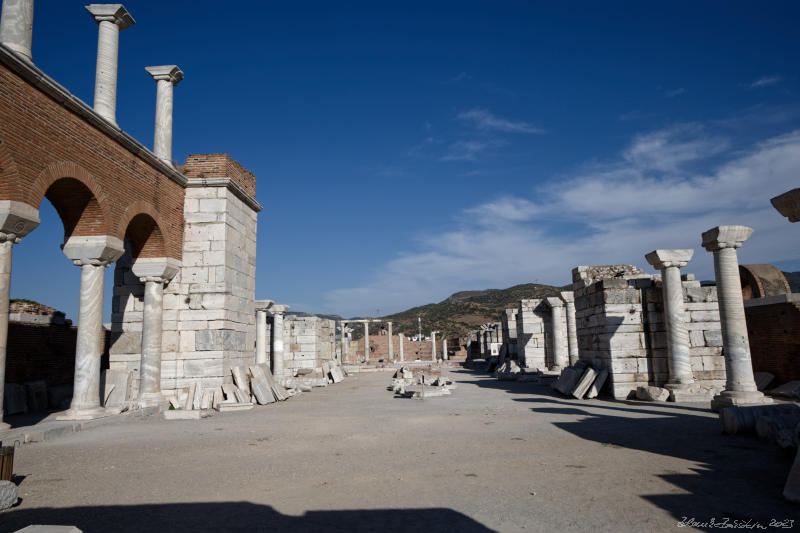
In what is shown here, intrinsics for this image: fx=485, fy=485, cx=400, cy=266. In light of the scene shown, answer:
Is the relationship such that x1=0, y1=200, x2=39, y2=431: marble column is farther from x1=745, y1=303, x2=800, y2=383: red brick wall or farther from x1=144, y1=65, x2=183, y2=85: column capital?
x1=745, y1=303, x2=800, y2=383: red brick wall

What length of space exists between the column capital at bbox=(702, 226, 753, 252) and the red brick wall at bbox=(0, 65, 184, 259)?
12.1 metres

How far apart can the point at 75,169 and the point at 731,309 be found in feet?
42.1

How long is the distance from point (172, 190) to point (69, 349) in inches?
345

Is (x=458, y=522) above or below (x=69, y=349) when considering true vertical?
below

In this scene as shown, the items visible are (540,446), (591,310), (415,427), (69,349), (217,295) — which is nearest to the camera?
(540,446)

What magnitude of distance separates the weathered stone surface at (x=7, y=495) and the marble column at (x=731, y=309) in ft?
34.6

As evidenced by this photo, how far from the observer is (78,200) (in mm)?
9398

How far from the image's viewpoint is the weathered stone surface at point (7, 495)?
13.2 ft

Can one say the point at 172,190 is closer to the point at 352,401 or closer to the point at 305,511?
the point at 352,401

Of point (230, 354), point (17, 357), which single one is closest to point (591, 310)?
point (230, 354)

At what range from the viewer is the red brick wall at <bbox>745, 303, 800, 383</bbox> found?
15047 millimetres

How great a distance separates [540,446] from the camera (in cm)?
614

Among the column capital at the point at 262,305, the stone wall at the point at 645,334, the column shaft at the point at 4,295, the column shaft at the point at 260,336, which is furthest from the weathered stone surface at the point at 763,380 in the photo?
the column shaft at the point at 4,295

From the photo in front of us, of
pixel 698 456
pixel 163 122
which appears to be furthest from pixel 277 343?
pixel 698 456
